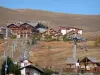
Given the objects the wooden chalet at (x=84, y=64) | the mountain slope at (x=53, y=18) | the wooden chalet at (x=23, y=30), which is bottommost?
the wooden chalet at (x=84, y=64)

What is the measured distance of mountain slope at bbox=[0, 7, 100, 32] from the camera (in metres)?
149

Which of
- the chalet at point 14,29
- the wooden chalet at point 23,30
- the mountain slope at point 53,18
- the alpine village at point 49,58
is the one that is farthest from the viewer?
the mountain slope at point 53,18

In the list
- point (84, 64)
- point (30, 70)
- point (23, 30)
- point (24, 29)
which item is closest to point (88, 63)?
point (84, 64)

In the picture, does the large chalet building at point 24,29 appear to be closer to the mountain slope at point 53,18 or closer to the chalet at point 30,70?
the chalet at point 30,70

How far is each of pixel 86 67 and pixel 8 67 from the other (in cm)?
1350

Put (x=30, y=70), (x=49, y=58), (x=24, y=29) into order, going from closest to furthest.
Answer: (x=30, y=70), (x=49, y=58), (x=24, y=29)

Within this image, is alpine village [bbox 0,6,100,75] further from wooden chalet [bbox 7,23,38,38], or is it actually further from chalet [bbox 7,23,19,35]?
chalet [bbox 7,23,19,35]

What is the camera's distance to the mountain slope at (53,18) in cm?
14875

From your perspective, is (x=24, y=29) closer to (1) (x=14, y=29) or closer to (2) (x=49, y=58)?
(1) (x=14, y=29)

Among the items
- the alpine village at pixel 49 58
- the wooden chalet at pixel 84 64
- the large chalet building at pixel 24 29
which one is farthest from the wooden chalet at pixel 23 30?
the wooden chalet at pixel 84 64

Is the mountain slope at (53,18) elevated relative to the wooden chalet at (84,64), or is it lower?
elevated

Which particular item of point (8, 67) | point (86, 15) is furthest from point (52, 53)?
point (86, 15)

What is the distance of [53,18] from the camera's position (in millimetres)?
163250

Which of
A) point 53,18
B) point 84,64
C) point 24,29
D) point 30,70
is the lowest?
point 84,64
